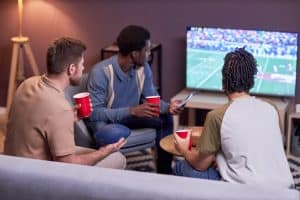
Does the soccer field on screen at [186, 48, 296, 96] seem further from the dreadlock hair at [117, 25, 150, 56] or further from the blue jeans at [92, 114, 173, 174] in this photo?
the dreadlock hair at [117, 25, 150, 56]

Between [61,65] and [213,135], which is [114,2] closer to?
[61,65]

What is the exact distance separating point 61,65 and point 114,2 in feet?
7.85

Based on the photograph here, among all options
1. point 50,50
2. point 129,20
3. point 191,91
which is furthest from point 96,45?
point 50,50

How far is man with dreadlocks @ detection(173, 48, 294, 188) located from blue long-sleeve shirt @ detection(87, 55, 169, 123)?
3.54 ft

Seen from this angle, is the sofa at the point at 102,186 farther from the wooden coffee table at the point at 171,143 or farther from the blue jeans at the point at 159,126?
the blue jeans at the point at 159,126

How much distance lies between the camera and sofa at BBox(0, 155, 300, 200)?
223 centimetres

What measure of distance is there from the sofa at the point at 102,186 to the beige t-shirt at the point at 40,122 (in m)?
0.35

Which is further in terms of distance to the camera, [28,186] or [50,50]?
[50,50]

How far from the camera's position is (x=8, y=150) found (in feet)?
9.95

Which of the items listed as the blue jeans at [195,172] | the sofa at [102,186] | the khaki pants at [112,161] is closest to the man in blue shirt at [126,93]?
the khaki pants at [112,161]

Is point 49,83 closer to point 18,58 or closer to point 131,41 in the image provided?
point 131,41

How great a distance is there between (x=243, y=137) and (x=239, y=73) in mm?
308

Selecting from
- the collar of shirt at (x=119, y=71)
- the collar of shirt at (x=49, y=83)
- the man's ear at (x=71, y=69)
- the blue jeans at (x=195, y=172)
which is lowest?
the blue jeans at (x=195, y=172)

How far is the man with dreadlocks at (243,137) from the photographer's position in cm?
268
